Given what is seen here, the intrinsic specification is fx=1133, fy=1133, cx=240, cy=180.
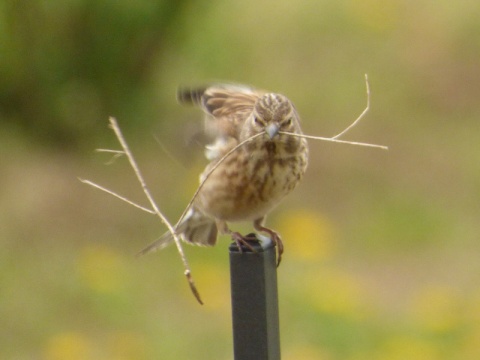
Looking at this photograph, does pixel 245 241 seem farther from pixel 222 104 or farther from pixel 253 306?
pixel 222 104

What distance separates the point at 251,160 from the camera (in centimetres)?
406

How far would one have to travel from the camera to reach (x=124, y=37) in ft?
27.2

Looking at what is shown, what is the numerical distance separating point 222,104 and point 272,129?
36.2 inches

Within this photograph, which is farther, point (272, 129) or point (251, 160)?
point (251, 160)

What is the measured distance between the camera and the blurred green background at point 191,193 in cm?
686

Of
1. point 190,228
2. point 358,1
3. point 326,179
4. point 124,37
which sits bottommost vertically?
point 190,228

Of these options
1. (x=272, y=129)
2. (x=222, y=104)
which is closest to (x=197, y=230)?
(x=222, y=104)

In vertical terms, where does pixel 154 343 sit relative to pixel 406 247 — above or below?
below

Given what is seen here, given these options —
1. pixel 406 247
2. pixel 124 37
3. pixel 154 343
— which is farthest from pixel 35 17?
pixel 406 247

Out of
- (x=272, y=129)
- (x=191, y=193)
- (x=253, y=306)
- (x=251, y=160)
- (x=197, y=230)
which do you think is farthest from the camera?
(x=191, y=193)

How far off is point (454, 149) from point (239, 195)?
5840mm

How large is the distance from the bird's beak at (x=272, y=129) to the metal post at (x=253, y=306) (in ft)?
2.73

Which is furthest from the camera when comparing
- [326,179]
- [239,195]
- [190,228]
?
[326,179]

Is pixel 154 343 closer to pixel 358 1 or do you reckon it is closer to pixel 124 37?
pixel 124 37
